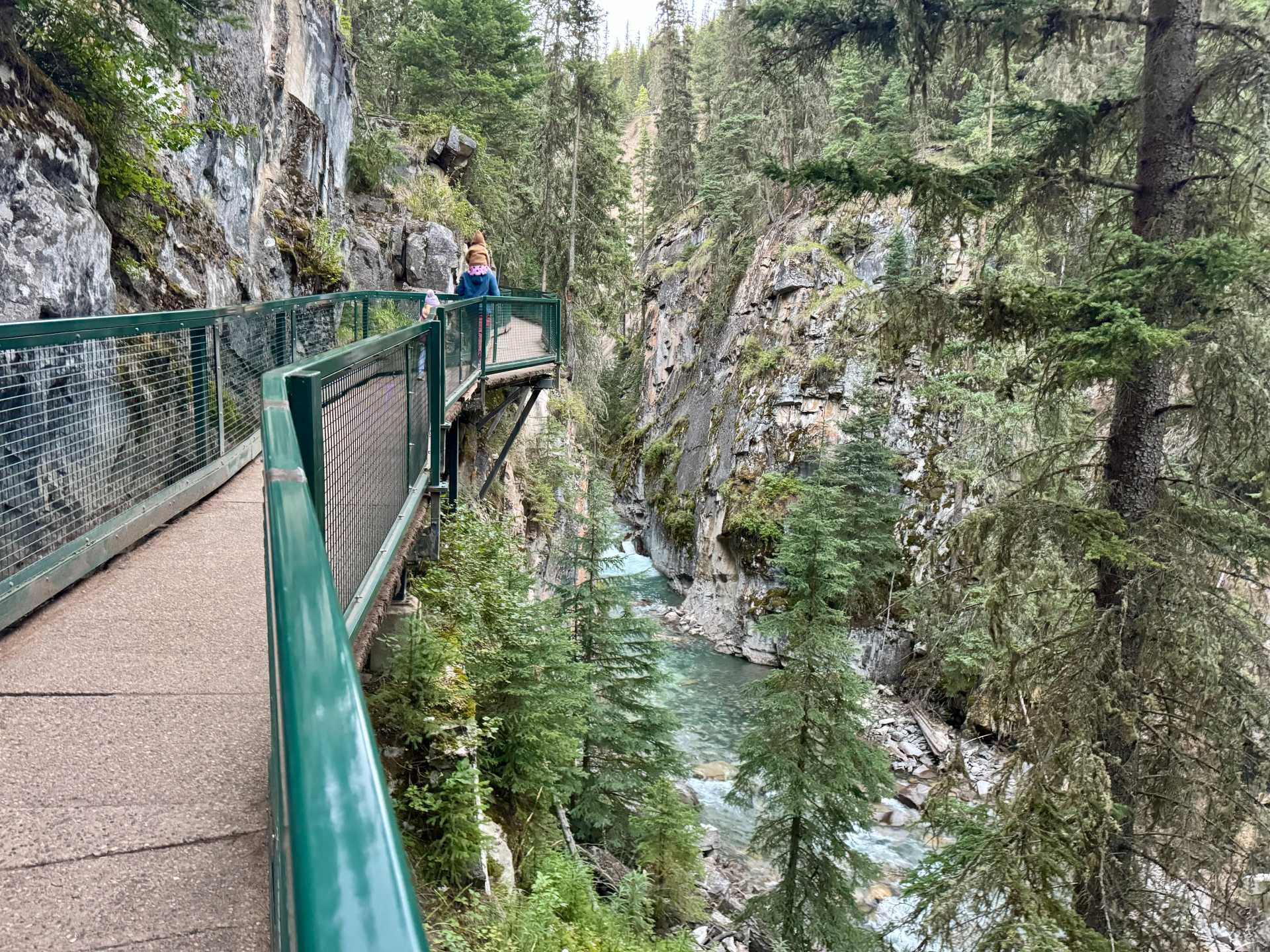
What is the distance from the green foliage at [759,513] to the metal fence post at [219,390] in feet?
65.0

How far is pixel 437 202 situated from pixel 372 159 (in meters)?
2.20

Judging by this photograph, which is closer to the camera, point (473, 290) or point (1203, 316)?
point (1203, 316)

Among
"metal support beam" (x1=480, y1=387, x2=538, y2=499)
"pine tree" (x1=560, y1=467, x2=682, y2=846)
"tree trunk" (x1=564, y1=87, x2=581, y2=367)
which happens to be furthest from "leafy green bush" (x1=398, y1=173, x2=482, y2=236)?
"pine tree" (x1=560, y1=467, x2=682, y2=846)

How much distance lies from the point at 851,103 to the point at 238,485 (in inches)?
1281

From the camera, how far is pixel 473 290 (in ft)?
37.7

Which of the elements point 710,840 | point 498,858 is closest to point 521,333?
point 498,858

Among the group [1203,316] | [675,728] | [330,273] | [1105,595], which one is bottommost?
[675,728]

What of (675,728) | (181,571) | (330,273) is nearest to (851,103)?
(330,273)

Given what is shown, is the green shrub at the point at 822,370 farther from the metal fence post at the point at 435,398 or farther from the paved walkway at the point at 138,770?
the paved walkway at the point at 138,770

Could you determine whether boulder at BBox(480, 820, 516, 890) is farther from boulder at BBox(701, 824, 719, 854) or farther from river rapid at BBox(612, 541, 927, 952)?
boulder at BBox(701, 824, 719, 854)

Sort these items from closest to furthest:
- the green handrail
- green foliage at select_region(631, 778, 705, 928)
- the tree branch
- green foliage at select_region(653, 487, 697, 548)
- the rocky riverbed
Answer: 1. the green handrail
2. the tree branch
3. green foliage at select_region(631, 778, 705, 928)
4. the rocky riverbed
5. green foliage at select_region(653, 487, 697, 548)

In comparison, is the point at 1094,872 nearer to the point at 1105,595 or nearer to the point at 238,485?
the point at 1105,595

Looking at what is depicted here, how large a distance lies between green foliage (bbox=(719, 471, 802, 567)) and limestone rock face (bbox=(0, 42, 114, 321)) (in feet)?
66.9

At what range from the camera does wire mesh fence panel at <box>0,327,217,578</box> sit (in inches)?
151
